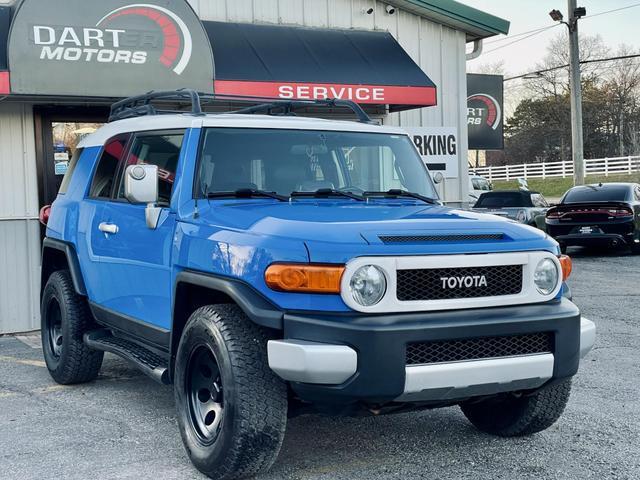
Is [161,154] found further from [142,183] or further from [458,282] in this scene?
[458,282]

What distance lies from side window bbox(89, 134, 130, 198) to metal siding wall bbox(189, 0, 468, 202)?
18.7ft

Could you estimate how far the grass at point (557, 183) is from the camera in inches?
1836

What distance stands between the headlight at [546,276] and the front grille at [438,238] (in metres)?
0.29

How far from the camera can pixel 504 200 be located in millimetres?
18922

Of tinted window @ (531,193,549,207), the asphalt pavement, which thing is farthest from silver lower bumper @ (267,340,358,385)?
tinted window @ (531,193,549,207)

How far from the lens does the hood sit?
166 inches

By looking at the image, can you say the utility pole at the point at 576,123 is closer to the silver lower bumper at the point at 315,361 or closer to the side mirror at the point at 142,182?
the side mirror at the point at 142,182

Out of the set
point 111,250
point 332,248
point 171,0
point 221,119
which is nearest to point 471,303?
point 332,248

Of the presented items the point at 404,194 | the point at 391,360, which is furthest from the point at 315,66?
the point at 391,360

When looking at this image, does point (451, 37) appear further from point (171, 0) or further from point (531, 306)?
point (531, 306)

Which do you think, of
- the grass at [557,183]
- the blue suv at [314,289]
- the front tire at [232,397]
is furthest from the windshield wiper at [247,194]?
the grass at [557,183]

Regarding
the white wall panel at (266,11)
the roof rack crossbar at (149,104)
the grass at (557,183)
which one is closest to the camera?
the roof rack crossbar at (149,104)

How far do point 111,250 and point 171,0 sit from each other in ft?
16.5

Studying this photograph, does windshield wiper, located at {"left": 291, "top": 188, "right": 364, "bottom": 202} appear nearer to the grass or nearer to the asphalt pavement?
the asphalt pavement
